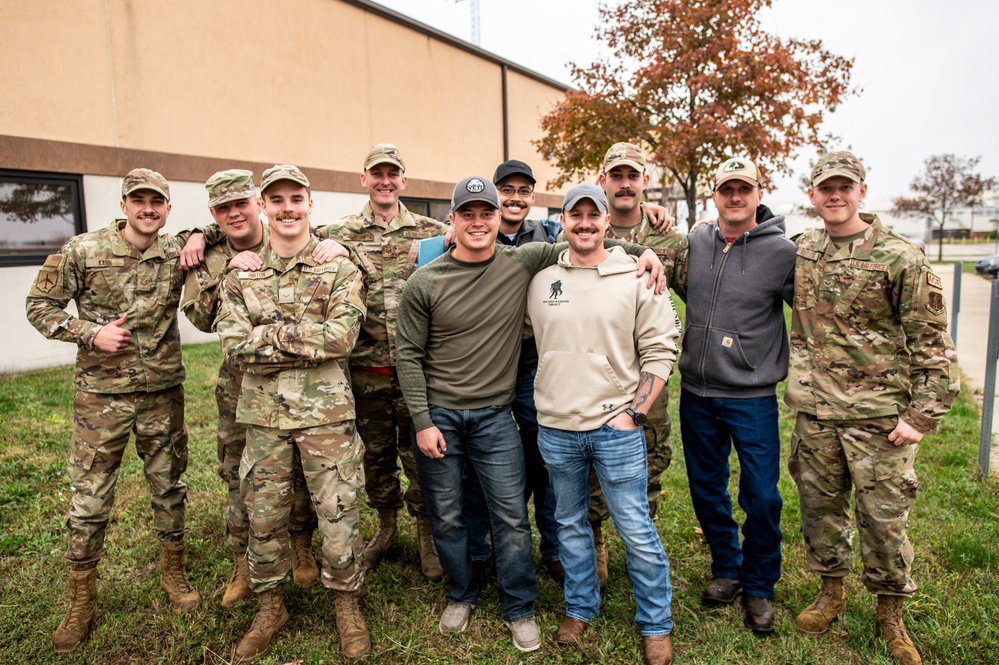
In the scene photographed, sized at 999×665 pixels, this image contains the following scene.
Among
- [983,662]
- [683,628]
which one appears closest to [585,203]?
[683,628]

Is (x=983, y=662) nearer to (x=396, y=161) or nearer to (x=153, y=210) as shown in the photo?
(x=396, y=161)

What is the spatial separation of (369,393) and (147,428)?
1254mm

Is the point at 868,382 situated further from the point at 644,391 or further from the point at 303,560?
the point at 303,560

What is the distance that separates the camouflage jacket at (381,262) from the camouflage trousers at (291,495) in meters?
0.71

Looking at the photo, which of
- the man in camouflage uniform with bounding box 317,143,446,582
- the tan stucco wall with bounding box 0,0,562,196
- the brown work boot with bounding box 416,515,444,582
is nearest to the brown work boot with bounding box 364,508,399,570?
the man in camouflage uniform with bounding box 317,143,446,582

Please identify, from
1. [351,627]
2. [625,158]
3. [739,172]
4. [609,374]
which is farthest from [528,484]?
[739,172]

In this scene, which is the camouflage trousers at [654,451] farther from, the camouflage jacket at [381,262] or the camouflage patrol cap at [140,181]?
the camouflage patrol cap at [140,181]

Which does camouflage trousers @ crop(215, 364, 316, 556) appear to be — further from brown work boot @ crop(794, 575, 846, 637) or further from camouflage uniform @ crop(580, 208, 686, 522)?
brown work boot @ crop(794, 575, 846, 637)

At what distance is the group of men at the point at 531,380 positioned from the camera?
3092 millimetres

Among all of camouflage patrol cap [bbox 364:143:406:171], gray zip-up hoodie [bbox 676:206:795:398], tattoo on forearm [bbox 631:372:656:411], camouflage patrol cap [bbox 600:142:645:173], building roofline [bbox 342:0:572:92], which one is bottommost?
tattoo on forearm [bbox 631:372:656:411]

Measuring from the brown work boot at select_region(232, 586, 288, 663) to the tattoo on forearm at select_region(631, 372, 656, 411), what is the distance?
2.10m

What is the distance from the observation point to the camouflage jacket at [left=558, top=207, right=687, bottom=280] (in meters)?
3.70

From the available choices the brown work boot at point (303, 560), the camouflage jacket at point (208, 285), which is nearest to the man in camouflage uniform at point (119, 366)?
the camouflage jacket at point (208, 285)

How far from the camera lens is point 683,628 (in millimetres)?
3410
